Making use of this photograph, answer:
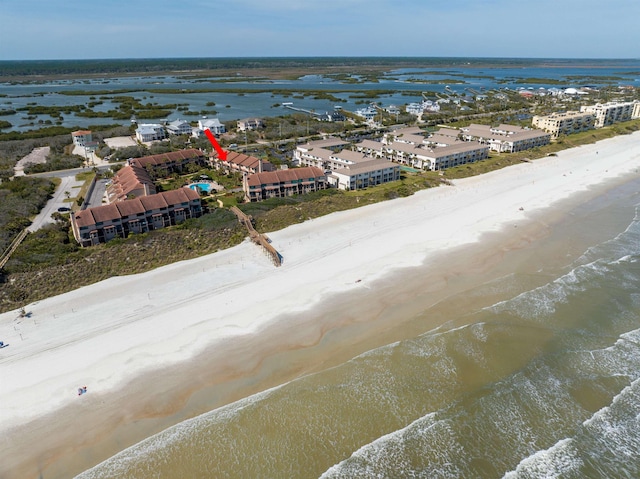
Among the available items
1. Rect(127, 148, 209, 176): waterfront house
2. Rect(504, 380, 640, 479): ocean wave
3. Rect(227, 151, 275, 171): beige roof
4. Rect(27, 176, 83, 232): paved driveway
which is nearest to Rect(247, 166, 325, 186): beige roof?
Rect(227, 151, 275, 171): beige roof

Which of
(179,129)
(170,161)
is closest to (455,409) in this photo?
(170,161)

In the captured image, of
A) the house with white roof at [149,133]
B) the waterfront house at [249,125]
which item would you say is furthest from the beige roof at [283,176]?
the house with white roof at [149,133]

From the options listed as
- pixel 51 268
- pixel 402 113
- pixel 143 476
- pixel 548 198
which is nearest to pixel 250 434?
pixel 143 476

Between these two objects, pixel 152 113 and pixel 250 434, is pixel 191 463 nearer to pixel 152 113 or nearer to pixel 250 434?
pixel 250 434

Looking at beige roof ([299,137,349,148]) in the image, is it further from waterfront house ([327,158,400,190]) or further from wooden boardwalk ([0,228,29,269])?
wooden boardwalk ([0,228,29,269])

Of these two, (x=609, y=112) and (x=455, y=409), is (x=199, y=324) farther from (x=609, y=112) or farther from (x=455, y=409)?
(x=609, y=112)
